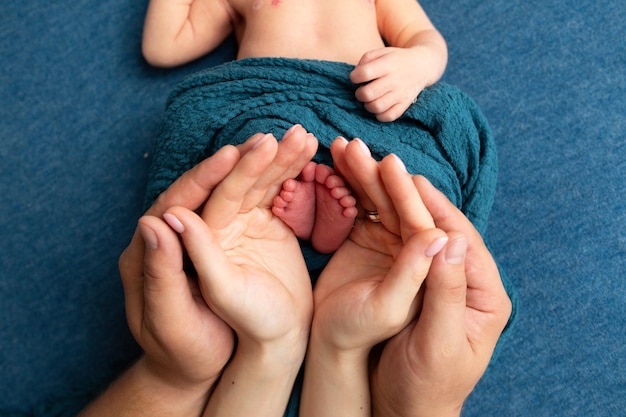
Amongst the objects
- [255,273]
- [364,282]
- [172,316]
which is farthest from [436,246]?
[172,316]

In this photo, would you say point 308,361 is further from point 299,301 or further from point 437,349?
point 437,349

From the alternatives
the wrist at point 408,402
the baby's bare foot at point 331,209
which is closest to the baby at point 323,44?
the baby's bare foot at point 331,209

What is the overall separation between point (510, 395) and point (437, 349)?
433 mm

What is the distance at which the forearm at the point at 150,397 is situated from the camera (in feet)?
2.77

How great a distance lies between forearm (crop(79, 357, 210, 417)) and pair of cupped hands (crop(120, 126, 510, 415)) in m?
0.01

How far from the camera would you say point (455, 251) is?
68 cm

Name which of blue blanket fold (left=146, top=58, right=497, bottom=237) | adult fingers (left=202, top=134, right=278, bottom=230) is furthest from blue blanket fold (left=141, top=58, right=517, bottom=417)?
adult fingers (left=202, top=134, right=278, bottom=230)

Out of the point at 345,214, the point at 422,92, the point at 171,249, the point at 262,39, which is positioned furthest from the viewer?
the point at 262,39

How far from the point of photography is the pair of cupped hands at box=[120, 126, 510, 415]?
69 cm

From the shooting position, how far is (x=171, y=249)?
2.27 feet

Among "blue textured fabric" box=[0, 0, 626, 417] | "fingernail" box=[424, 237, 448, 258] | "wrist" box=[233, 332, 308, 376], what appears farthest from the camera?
"blue textured fabric" box=[0, 0, 626, 417]

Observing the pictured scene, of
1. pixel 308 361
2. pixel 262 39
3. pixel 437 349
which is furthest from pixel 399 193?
pixel 262 39

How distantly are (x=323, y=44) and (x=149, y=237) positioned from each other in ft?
1.70

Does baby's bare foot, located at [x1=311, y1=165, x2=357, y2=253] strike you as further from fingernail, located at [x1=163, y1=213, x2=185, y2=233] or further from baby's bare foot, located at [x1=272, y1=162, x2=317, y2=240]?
fingernail, located at [x1=163, y1=213, x2=185, y2=233]
